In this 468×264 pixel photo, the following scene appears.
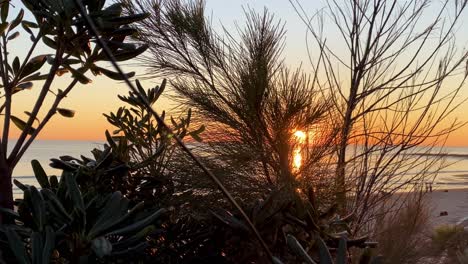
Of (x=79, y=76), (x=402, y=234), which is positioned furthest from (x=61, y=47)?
(x=402, y=234)

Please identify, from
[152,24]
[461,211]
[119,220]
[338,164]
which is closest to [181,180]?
[338,164]

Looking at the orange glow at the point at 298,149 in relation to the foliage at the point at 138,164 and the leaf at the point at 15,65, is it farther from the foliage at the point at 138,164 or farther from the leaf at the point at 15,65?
the leaf at the point at 15,65

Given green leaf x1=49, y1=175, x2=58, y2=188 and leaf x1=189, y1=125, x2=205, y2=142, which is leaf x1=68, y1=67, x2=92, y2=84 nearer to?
green leaf x1=49, y1=175, x2=58, y2=188

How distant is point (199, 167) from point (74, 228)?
81 centimetres

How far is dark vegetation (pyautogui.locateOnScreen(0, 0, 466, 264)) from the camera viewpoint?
74 cm

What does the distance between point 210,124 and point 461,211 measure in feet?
30.2

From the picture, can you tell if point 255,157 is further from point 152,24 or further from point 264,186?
point 152,24

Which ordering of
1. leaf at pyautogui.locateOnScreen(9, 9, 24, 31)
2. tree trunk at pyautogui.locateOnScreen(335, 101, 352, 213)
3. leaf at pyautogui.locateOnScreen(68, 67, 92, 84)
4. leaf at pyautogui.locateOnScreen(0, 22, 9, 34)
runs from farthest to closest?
tree trunk at pyautogui.locateOnScreen(335, 101, 352, 213)
leaf at pyautogui.locateOnScreen(9, 9, 24, 31)
leaf at pyautogui.locateOnScreen(0, 22, 9, 34)
leaf at pyautogui.locateOnScreen(68, 67, 92, 84)

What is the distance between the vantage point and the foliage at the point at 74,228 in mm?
683

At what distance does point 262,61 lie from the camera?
183cm

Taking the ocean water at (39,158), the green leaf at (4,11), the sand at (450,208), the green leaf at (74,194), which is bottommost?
the green leaf at (74,194)

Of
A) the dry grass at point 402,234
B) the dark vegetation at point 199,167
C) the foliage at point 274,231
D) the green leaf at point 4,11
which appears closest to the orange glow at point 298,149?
the dark vegetation at point 199,167

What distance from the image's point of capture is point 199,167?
1520 mm

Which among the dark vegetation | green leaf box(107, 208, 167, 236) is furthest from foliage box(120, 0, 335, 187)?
green leaf box(107, 208, 167, 236)
